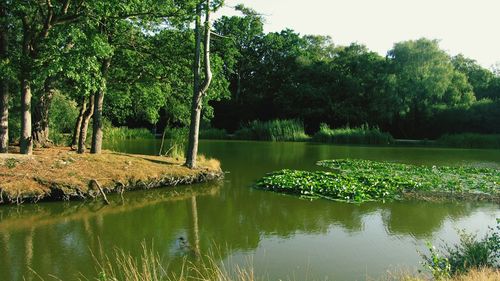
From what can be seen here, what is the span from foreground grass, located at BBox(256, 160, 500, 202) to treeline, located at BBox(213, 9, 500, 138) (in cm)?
2701

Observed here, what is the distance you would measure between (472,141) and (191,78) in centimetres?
3060

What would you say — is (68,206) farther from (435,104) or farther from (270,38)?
(270,38)

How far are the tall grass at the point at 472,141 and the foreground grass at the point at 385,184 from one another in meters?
22.9

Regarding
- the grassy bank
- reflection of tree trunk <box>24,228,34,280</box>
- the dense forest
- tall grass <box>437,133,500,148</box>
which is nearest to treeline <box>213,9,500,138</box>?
the dense forest

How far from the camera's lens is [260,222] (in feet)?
33.5

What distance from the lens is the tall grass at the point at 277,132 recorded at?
4422 centimetres

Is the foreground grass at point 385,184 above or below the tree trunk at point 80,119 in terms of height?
below

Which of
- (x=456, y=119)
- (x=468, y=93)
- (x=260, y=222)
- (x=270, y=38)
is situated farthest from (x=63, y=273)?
(x=270, y=38)

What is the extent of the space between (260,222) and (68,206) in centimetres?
498

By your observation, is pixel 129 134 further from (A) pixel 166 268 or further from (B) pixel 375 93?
(A) pixel 166 268

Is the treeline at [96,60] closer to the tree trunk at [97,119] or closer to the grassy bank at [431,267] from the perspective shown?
the tree trunk at [97,119]

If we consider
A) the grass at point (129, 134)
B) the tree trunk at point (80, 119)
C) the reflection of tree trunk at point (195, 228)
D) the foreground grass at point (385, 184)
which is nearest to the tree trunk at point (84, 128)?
the tree trunk at point (80, 119)

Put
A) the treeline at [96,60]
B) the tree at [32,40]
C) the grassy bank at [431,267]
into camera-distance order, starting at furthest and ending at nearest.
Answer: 1. the tree at [32,40]
2. the treeline at [96,60]
3. the grassy bank at [431,267]

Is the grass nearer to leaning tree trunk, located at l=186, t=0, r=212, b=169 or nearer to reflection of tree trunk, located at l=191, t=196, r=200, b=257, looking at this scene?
leaning tree trunk, located at l=186, t=0, r=212, b=169
